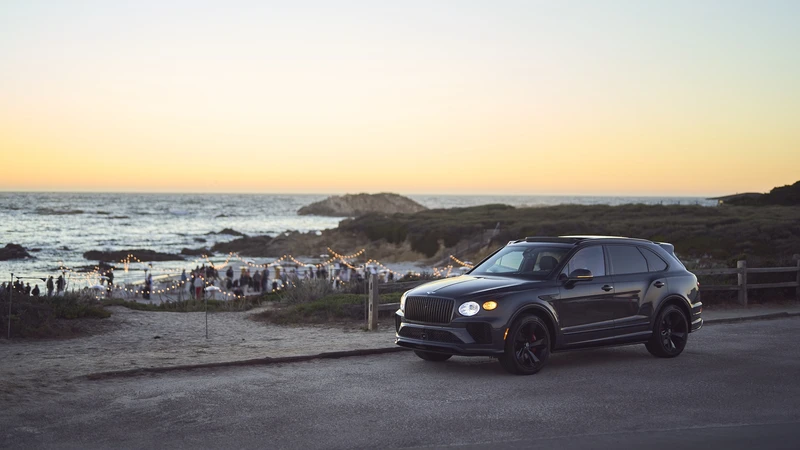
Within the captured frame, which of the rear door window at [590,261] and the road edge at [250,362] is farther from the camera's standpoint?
the rear door window at [590,261]

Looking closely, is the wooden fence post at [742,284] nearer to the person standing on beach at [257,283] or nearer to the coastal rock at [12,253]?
the person standing on beach at [257,283]

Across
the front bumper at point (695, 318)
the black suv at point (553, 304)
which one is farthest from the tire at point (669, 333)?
the front bumper at point (695, 318)

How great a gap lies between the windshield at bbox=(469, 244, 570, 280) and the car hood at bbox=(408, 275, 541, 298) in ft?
1.10

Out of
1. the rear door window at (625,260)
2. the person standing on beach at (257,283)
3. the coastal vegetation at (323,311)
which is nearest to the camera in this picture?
the rear door window at (625,260)

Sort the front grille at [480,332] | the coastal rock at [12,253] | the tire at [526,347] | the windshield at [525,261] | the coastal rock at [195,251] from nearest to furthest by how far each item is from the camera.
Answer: the front grille at [480,332], the tire at [526,347], the windshield at [525,261], the coastal rock at [12,253], the coastal rock at [195,251]

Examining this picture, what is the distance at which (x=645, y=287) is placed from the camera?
1191cm

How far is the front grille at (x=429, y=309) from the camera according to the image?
34.4ft

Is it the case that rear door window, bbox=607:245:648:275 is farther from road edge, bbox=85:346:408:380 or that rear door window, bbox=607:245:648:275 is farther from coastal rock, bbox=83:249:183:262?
coastal rock, bbox=83:249:183:262

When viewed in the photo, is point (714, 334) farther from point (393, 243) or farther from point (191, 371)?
point (393, 243)

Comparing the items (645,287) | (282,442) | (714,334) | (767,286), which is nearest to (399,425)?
(282,442)

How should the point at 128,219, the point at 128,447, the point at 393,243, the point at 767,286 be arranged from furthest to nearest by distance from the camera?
1. the point at 128,219
2. the point at 393,243
3. the point at 767,286
4. the point at 128,447

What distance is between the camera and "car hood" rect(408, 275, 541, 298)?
34.3 feet

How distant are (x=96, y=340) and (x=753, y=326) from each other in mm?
12348

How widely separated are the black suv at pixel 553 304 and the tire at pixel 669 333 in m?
0.01
